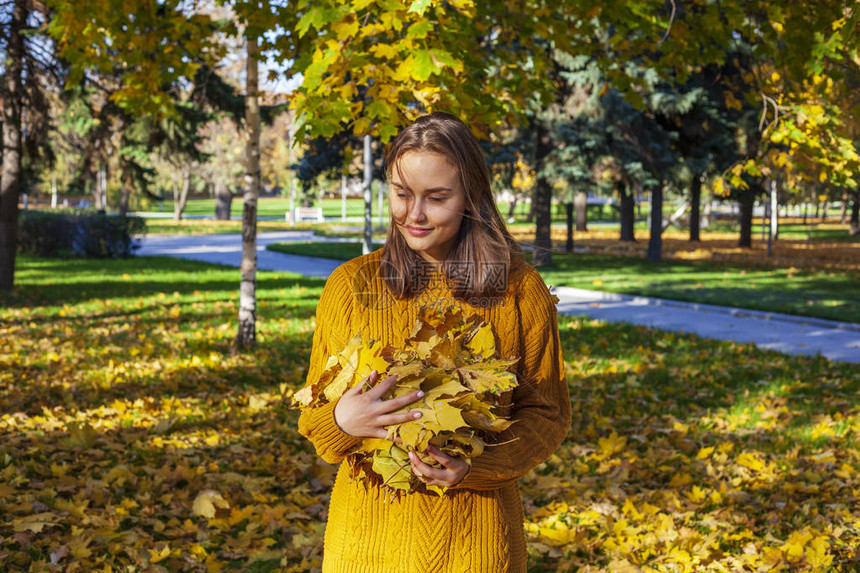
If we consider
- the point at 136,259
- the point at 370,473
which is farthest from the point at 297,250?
the point at 370,473

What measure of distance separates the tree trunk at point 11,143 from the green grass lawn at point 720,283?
396 inches

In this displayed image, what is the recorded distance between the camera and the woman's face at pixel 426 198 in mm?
1760

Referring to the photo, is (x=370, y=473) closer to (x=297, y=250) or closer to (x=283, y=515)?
(x=283, y=515)

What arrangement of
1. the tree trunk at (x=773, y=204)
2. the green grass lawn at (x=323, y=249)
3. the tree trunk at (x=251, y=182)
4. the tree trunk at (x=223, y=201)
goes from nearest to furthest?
the tree trunk at (x=251, y=182), the green grass lawn at (x=323, y=249), the tree trunk at (x=773, y=204), the tree trunk at (x=223, y=201)

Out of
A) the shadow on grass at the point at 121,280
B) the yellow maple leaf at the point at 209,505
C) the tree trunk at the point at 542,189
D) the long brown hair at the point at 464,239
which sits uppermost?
the tree trunk at the point at 542,189

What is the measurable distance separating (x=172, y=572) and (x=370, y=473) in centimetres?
247

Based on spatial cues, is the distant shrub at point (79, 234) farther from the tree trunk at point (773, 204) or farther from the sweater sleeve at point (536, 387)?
the sweater sleeve at point (536, 387)

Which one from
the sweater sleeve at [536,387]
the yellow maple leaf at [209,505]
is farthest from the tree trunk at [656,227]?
the sweater sleeve at [536,387]

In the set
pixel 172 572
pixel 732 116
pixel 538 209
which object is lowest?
pixel 172 572

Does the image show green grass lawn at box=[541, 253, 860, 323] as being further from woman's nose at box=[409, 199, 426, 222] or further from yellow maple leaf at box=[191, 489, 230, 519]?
woman's nose at box=[409, 199, 426, 222]

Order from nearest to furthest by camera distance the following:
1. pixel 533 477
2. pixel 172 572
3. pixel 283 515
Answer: pixel 172 572 < pixel 283 515 < pixel 533 477

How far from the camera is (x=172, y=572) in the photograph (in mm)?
3760

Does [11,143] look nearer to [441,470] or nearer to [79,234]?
[79,234]

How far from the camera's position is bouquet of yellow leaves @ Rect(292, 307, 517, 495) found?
1.55 meters
